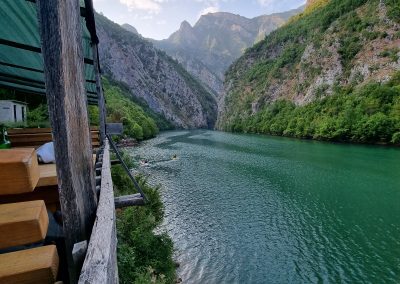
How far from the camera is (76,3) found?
6.17ft

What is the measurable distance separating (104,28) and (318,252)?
187m

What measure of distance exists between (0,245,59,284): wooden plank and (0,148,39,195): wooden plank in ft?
1.13

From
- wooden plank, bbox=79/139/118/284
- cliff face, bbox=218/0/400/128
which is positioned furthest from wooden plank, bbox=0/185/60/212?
cliff face, bbox=218/0/400/128

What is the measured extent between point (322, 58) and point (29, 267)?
10218cm

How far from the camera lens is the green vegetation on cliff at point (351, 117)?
58.5 meters

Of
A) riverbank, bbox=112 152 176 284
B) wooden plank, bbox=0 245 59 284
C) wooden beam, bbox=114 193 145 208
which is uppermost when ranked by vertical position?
wooden plank, bbox=0 245 59 284

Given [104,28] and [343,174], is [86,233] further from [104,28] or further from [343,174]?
[104,28]

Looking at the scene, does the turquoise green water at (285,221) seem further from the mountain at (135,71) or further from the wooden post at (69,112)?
the mountain at (135,71)

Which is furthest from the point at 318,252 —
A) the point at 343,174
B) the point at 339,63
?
the point at 339,63

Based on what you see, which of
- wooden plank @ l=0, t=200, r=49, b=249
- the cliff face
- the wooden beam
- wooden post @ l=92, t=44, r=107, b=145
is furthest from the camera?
the cliff face

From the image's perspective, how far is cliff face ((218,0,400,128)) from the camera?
73.3m

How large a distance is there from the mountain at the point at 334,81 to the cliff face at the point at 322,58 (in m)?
0.23

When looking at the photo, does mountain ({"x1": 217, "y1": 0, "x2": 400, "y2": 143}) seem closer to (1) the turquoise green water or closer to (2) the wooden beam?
(1) the turquoise green water

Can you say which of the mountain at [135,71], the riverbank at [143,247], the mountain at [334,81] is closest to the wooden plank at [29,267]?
the riverbank at [143,247]
